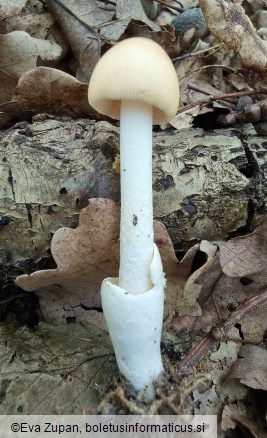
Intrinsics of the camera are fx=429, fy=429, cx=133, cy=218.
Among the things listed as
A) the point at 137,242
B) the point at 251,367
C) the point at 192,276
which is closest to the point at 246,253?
the point at 192,276

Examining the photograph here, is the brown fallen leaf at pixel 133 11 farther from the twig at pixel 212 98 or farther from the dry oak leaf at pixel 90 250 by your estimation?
the dry oak leaf at pixel 90 250

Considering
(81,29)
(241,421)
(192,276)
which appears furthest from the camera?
(81,29)

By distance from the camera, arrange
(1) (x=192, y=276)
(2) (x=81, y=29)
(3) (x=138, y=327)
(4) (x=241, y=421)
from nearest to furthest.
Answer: (3) (x=138, y=327)
(4) (x=241, y=421)
(1) (x=192, y=276)
(2) (x=81, y=29)

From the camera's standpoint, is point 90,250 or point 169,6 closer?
point 90,250

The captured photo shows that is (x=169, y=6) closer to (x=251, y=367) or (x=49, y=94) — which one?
(x=49, y=94)

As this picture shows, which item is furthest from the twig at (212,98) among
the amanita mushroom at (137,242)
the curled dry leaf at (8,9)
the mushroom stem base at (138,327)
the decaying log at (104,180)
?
the curled dry leaf at (8,9)

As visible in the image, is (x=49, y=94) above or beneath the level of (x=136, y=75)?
beneath
